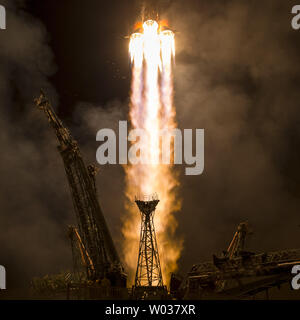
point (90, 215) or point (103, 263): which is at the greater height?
point (90, 215)

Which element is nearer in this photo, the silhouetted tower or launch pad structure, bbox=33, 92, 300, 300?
launch pad structure, bbox=33, 92, 300, 300

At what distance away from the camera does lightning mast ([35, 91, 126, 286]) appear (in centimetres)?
5387

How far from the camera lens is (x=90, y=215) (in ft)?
182

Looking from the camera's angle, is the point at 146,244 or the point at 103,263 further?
the point at 146,244

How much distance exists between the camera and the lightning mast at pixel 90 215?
177 ft

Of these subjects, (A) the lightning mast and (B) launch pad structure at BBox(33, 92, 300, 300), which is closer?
(B) launch pad structure at BBox(33, 92, 300, 300)

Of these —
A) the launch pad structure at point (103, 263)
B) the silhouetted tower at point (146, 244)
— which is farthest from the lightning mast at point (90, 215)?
the silhouetted tower at point (146, 244)

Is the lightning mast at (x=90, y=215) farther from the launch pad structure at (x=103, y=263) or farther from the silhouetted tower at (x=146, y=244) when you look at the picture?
the silhouetted tower at (x=146, y=244)

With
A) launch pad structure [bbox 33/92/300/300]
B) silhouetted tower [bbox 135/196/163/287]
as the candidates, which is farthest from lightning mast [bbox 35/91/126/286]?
silhouetted tower [bbox 135/196/163/287]

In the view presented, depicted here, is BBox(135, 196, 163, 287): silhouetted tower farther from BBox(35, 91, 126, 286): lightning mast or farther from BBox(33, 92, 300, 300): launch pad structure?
BBox(35, 91, 126, 286): lightning mast

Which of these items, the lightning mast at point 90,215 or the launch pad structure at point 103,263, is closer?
the launch pad structure at point 103,263
